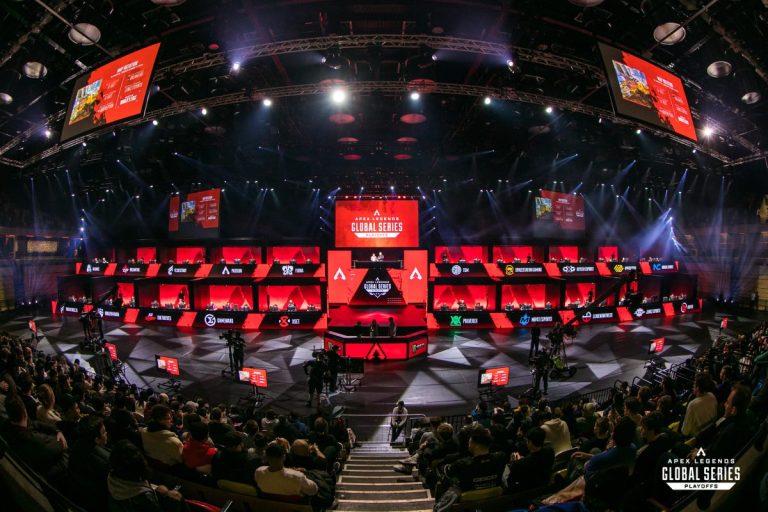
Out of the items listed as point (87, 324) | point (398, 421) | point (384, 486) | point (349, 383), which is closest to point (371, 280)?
point (349, 383)

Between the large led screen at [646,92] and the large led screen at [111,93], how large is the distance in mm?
8313

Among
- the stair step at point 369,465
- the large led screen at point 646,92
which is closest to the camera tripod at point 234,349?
the stair step at point 369,465

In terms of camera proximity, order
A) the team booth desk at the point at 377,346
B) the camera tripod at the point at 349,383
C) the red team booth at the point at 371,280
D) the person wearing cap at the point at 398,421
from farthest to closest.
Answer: the red team booth at the point at 371,280
the team booth desk at the point at 377,346
the camera tripod at the point at 349,383
the person wearing cap at the point at 398,421

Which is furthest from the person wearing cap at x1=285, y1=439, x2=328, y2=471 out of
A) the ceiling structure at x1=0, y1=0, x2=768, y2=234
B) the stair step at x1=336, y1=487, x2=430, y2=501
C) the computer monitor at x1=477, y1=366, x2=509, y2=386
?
the ceiling structure at x1=0, y1=0, x2=768, y2=234

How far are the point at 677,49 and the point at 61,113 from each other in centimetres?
1715

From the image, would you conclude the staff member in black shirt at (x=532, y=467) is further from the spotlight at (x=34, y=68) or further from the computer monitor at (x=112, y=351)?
the spotlight at (x=34, y=68)

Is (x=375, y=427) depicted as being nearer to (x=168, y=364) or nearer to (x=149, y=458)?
(x=149, y=458)

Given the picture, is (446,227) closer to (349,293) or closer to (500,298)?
(500,298)

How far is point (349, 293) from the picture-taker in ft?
57.1

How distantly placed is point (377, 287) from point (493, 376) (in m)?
8.64

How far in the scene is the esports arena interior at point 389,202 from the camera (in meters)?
7.02

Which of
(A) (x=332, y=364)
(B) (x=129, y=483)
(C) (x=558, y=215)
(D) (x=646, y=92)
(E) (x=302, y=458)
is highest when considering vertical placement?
(D) (x=646, y=92)

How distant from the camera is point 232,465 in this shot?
3.19m

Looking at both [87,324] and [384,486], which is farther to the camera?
[87,324]
